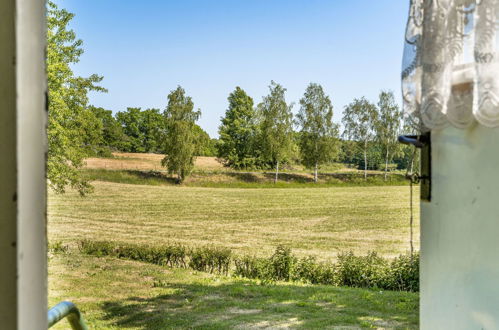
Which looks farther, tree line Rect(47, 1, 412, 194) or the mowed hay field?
the mowed hay field

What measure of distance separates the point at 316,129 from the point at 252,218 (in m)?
0.93

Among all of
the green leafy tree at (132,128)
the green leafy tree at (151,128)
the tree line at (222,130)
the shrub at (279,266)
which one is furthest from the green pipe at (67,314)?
the shrub at (279,266)

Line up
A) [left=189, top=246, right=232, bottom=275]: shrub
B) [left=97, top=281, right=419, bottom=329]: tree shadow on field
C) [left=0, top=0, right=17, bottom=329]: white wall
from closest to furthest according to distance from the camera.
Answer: [left=0, top=0, right=17, bottom=329]: white wall, [left=97, top=281, right=419, bottom=329]: tree shadow on field, [left=189, top=246, right=232, bottom=275]: shrub

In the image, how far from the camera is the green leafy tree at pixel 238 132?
3.27m

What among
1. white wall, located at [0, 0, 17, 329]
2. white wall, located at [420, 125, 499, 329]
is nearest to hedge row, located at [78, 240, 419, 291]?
white wall, located at [420, 125, 499, 329]

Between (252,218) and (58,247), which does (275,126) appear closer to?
(252,218)

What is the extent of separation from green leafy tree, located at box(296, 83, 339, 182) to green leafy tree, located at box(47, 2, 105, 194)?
63.7 inches

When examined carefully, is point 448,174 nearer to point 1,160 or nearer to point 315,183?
point 1,160

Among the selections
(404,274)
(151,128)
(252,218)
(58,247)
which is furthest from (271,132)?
(58,247)

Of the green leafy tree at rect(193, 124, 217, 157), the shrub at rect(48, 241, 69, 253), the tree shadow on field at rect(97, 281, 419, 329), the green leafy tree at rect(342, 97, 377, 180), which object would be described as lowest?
the tree shadow on field at rect(97, 281, 419, 329)

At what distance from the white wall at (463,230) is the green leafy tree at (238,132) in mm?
2544

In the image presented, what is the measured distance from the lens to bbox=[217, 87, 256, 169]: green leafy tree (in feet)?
10.7

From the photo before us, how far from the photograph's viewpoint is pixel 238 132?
10.8 feet

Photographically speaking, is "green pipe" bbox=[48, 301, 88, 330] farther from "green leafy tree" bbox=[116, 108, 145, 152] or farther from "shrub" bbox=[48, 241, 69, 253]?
"shrub" bbox=[48, 241, 69, 253]
